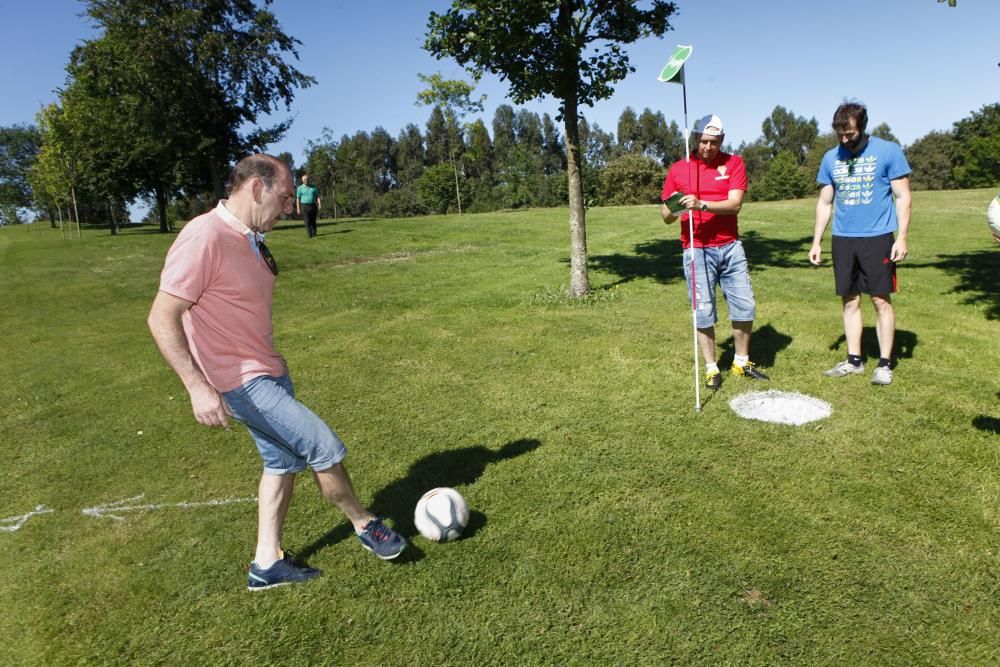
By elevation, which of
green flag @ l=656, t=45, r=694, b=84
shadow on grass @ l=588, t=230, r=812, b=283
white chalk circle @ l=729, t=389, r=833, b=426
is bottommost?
white chalk circle @ l=729, t=389, r=833, b=426

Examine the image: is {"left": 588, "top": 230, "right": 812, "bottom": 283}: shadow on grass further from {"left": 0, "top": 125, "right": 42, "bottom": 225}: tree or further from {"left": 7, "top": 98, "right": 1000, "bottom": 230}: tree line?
{"left": 0, "top": 125, "right": 42, "bottom": 225}: tree

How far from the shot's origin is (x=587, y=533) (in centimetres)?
378

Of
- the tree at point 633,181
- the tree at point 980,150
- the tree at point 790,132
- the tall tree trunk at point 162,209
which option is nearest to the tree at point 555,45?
the tall tree trunk at point 162,209

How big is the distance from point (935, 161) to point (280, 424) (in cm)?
8161

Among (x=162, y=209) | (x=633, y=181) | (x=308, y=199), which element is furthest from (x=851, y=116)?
(x=633, y=181)

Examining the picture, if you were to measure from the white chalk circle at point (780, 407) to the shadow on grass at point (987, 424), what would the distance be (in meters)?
1.01

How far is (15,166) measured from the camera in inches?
3652

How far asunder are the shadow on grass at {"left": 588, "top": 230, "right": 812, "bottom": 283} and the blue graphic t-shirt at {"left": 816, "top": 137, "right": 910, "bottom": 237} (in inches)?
229

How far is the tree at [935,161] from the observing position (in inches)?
2549

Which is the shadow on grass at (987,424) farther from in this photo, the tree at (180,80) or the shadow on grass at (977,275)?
the tree at (180,80)

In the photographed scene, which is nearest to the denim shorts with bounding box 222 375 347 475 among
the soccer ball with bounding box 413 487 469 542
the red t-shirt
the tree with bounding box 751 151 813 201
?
the soccer ball with bounding box 413 487 469 542

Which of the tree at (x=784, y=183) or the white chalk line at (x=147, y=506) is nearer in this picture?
the white chalk line at (x=147, y=506)

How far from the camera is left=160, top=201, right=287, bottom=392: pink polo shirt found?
281 centimetres

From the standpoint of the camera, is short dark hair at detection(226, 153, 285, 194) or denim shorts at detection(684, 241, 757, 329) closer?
short dark hair at detection(226, 153, 285, 194)
